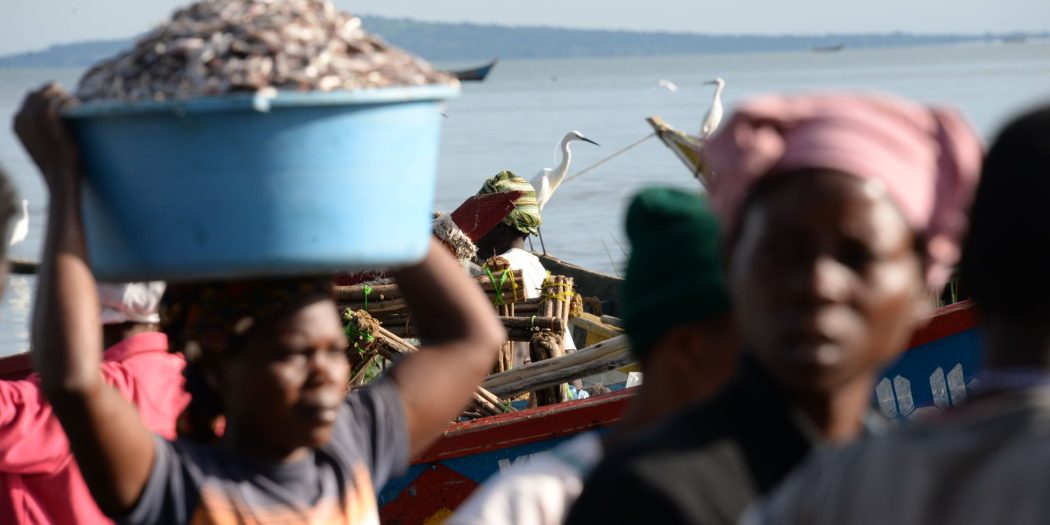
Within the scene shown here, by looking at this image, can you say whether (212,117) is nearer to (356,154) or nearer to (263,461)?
(356,154)

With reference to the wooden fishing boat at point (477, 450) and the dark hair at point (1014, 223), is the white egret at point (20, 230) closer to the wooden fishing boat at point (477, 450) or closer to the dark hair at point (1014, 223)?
the dark hair at point (1014, 223)

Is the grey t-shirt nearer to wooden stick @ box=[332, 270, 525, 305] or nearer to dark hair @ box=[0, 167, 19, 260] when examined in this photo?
dark hair @ box=[0, 167, 19, 260]

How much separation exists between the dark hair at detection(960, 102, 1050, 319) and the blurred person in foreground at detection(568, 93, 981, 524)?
0.19 metres

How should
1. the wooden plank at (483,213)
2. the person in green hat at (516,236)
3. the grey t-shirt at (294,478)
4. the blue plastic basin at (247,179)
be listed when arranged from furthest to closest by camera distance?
1. the wooden plank at (483,213)
2. the person in green hat at (516,236)
3. the grey t-shirt at (294,478)
4. the blue plastic basin at (247,179)

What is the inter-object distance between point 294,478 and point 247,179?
562mm

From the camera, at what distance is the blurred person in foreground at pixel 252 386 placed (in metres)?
2.11

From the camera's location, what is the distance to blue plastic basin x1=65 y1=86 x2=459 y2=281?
2.00 m

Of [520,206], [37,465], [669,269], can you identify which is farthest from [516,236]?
[669,269]

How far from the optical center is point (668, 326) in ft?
6.93

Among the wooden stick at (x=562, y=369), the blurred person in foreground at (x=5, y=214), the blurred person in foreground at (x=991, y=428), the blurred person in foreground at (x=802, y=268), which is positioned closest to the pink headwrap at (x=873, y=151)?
the blurred person in foreground at (x=802, y=268)

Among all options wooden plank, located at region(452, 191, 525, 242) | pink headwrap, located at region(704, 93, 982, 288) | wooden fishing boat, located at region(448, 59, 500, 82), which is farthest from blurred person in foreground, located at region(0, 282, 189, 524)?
wooden fishing boat, located at region(448, 59, 500, 82)

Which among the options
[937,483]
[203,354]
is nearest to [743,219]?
[937,483]

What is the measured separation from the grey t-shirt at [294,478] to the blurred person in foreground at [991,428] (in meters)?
1.05

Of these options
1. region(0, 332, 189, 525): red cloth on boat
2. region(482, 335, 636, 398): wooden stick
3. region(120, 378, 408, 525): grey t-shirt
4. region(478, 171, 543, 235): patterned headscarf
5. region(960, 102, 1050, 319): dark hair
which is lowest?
region(482, 335, 636, 398): wooden stick
